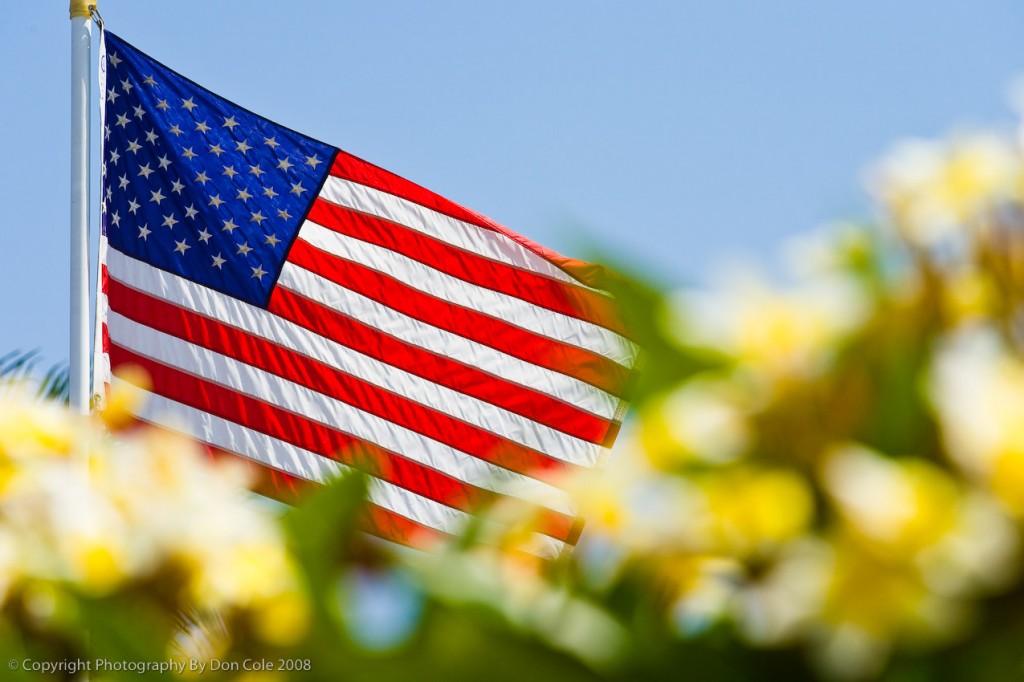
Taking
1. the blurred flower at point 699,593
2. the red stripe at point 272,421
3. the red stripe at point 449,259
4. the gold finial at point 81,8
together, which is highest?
the gold finial at point 81,8

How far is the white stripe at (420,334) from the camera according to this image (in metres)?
6.04

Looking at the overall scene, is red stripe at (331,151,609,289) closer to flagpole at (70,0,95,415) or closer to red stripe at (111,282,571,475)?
red stripe at (111,282,571,475)

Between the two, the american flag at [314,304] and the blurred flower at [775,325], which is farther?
the american flag at [314,304]

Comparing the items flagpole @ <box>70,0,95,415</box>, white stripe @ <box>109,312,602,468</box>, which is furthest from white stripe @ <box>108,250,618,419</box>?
flagpole @ <box>70,0,95,415</box>

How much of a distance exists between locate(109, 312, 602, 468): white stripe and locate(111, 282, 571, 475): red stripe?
0.10 ft

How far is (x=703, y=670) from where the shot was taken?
0.46 meters

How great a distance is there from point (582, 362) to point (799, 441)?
249mm

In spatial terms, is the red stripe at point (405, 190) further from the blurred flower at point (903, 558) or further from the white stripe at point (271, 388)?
the blurred flower at point (903, 558)

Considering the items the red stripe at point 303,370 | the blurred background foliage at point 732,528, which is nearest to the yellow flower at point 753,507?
the blurred background foliage at point 732,528

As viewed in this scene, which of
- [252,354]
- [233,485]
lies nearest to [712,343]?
[233,485]

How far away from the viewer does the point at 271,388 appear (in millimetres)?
5750

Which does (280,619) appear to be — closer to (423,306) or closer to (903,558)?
(903,558)

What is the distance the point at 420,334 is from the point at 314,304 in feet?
1.95

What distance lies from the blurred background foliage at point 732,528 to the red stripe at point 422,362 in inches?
215
